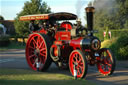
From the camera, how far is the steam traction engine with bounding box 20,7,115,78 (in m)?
8.47

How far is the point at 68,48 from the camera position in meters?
9.48

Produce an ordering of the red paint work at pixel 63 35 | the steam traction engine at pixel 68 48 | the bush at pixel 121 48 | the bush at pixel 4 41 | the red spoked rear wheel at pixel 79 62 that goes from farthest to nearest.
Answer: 1. the bush at pixel 4 41
2. the bush at pixel 121 48
3. the red paint work at pixel 63 35
4. the steam traction engine at pixel 68 48
5. the red spoked rear wheel at pixel 79 62

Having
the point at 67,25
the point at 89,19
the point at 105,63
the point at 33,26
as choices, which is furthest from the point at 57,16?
the point at 105,63

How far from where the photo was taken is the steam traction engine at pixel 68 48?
847cm

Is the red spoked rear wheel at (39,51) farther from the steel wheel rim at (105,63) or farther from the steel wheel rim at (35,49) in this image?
the steel wheel rim at (105,63)

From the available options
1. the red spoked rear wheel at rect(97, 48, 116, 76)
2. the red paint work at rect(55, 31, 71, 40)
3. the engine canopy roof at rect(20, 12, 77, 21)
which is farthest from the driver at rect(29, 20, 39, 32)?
the red spoked rear wheel at rect(97, 48, 116, 76)

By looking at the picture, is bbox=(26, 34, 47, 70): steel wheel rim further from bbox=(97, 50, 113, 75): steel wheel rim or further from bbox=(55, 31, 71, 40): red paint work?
bbox=(97, 50, 113, 75): steel wheel rim

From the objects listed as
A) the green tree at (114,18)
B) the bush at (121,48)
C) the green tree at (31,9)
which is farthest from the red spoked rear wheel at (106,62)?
the green tree at (114,18)

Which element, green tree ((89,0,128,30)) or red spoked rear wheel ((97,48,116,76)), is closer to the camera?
red spoked rear wheel ((97,48,116,76))

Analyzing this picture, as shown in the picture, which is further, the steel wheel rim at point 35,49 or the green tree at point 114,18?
the green tree at point 114,18

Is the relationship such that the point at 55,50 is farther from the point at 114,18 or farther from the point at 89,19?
the point at 114,18

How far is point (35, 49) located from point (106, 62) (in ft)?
11.9

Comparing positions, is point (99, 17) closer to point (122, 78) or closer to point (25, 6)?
point (25, 6)

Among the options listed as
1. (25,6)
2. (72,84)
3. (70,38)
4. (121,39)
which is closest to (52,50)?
(70,38)
